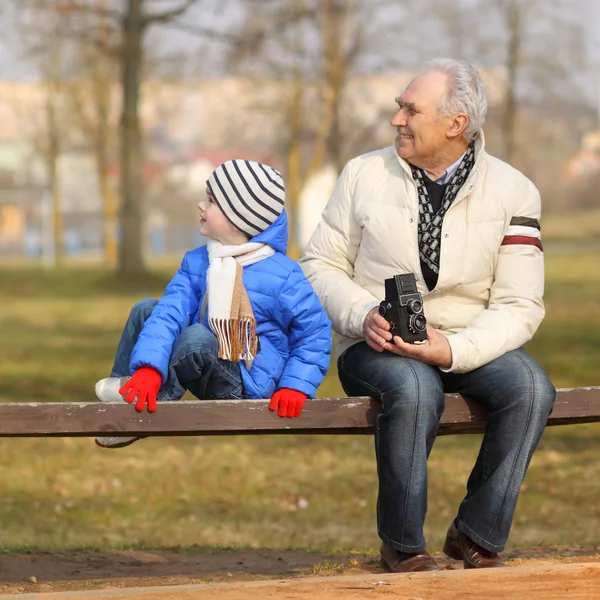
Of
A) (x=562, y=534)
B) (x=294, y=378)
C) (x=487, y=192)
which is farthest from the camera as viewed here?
(x=562, y=534)

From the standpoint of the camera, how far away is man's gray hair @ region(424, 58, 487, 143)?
398cm

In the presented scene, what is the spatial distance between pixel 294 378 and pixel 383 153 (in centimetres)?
89

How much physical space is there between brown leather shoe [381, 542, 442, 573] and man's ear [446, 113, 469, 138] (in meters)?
1.33

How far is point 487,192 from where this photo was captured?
4004 mm

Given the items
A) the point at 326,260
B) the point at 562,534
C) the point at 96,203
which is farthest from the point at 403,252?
the point at 96,203

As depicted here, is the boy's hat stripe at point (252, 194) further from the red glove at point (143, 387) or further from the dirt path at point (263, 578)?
the dirt path at point (263, 578)

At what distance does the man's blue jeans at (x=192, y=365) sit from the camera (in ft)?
12.4

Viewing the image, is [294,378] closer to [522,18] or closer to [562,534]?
[562,534]

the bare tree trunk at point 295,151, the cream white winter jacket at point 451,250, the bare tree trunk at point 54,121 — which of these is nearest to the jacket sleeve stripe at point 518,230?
the cream white winter jacket at point 451,250

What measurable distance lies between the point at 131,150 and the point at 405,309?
67.8 ft

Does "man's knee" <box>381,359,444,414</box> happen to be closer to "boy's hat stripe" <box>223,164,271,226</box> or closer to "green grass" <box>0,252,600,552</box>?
"boy's hat stripe" <box>223,164,271,226</box>

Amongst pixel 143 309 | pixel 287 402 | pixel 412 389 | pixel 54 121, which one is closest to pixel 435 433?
pixel 412 389

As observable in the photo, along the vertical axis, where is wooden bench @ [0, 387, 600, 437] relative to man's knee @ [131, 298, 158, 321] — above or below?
below

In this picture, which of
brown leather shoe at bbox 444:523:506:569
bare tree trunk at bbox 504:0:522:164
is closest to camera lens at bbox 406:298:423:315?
brown leather shoe at bbox 444:523:506:569
